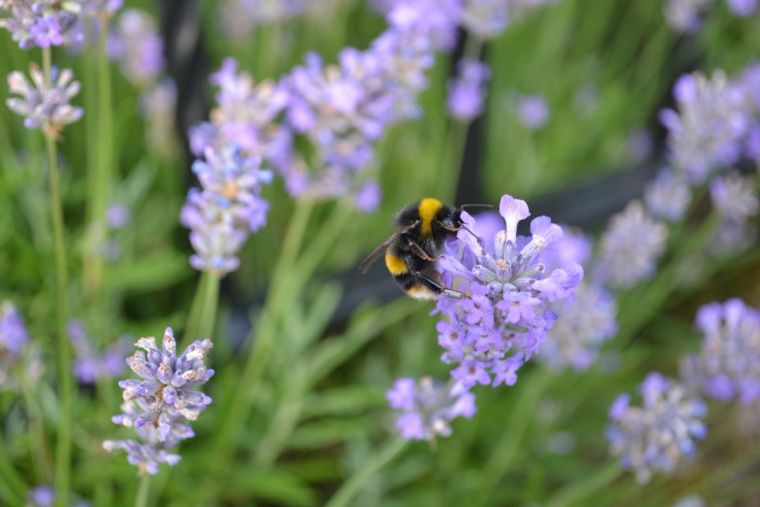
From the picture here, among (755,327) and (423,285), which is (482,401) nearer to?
(755,327)

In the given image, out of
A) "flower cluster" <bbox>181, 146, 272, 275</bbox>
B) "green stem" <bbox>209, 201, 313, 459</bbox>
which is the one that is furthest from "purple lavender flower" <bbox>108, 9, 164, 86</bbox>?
"flower cluster" <bbox>181, 146, 272, 275</bbox>

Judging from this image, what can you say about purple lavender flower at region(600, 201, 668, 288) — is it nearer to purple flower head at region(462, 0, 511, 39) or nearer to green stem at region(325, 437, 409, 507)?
purple flower head at region(462, 0, 511, 39)

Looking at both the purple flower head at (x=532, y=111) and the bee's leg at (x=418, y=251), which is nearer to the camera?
the bee's leg at (x=418, y=251)

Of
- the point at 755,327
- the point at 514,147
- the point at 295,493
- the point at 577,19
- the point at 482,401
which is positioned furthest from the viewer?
the point at 577,19

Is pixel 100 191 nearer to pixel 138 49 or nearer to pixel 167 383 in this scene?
pixel 138 49

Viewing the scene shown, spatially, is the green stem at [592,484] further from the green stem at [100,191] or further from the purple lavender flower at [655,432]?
the green stem at [100,191]

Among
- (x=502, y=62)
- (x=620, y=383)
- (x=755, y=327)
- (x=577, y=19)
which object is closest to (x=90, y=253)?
(x=755, y=327)

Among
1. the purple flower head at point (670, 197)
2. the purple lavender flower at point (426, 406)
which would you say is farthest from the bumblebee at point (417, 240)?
the purple flower head at point (670, 197)
